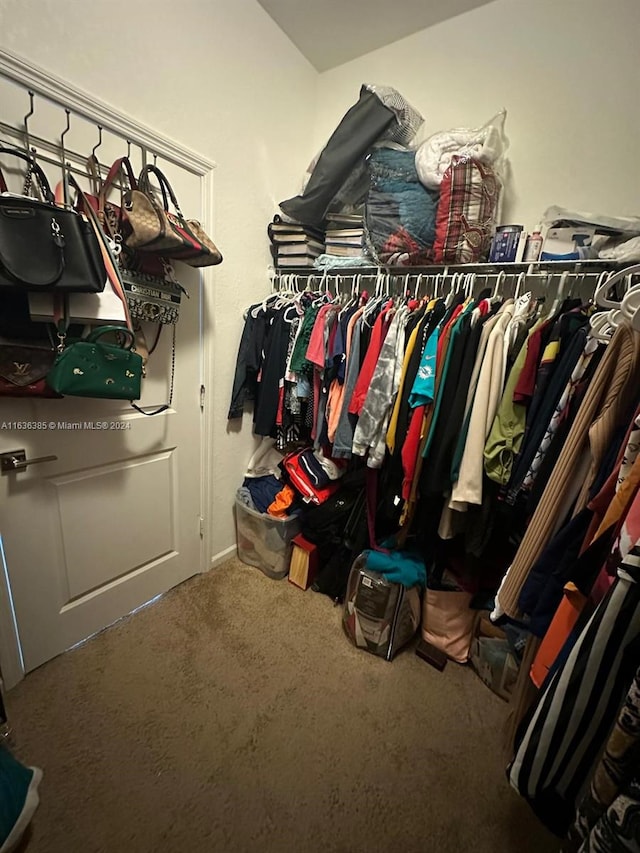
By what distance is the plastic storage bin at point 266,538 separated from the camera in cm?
201

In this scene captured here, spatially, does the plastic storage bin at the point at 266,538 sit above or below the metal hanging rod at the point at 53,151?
below

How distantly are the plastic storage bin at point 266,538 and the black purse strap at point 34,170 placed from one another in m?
1.59

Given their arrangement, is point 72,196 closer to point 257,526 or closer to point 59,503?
point 59,503

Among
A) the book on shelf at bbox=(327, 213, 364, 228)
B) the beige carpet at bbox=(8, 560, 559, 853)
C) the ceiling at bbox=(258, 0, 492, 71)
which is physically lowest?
the beige carpet at bbox=(8, 560, 559, 853)

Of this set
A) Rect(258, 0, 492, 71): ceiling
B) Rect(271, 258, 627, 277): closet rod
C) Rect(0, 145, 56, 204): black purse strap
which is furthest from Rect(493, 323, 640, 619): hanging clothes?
Rect(258, 0, 492, 71): ceiling

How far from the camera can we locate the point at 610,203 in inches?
59.0

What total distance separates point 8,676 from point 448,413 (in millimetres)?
1962

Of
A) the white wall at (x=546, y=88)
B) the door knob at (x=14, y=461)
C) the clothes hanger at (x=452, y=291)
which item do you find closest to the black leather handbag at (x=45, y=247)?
the door knob at (x=14, y=461)

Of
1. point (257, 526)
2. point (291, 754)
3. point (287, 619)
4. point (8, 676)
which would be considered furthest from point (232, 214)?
point (291, 754)

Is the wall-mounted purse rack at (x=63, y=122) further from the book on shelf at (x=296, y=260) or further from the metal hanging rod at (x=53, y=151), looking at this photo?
the book on shelf at (x=296, y=260)

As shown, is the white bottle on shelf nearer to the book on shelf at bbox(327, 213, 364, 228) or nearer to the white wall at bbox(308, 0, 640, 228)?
the white wall at bbox(308, 0, 640, 228)

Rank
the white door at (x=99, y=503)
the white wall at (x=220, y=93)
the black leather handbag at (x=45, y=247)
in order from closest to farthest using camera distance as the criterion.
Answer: the black leather handbag at (x=45, y=247), the white wall at (x=220, y=93), the white door at (x=99, y=503)

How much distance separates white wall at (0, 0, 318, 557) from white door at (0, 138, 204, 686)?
0.16 metres

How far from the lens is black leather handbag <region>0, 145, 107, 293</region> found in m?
0.91
